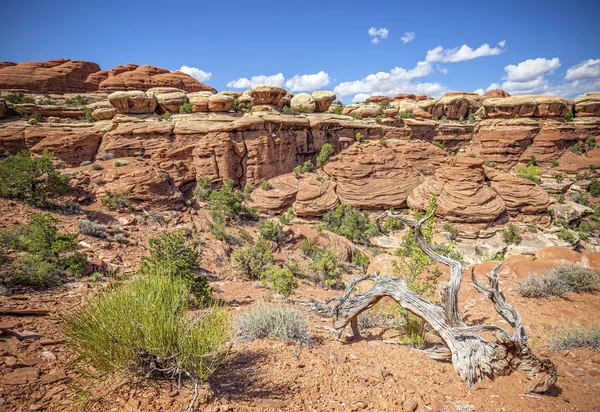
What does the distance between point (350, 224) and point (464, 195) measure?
1038 centimetres

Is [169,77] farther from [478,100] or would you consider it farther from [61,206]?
[478,100]

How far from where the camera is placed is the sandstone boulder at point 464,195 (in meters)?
22.5

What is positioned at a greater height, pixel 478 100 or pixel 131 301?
pixel 478 100

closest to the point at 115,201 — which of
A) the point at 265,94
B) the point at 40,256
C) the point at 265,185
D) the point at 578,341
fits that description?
the point at 40,256

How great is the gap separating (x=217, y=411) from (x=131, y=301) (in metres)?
1.30

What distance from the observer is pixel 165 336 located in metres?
2.54

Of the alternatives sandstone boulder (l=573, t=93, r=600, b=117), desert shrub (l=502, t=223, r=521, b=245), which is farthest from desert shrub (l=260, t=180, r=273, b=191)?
sandstone boulder (l=573, t=93, r=600, b=117)

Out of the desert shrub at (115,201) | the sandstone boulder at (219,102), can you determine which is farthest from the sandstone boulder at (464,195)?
the desert shrub at (115,201)

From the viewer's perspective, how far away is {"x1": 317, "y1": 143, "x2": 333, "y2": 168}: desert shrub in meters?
28.8

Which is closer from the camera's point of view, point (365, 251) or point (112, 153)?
point (365, 251)

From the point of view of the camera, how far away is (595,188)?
27766 mm

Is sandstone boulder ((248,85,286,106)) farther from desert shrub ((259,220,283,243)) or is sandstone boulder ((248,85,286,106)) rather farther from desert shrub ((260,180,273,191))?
desert shrub ((259,220,283,243))

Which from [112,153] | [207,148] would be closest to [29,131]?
[112,153]

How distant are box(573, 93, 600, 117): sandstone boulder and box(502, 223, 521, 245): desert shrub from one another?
97.5ft
